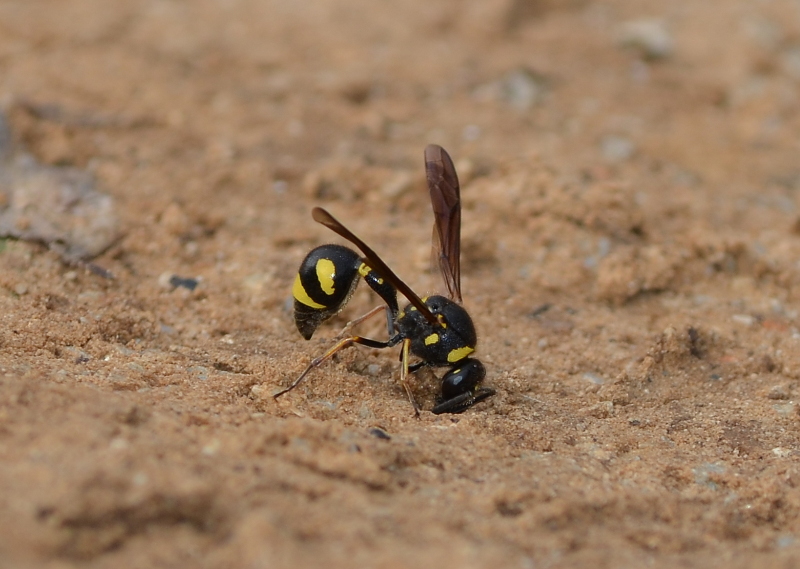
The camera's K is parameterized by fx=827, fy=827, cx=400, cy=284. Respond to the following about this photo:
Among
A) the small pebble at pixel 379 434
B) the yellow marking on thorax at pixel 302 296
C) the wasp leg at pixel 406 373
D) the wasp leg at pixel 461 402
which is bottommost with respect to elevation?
the wasp leg at pixel 461 402

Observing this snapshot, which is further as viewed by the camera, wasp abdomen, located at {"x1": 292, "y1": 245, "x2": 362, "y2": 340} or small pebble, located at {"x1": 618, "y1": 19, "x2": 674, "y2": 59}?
small pebble, located at {"x1": 618, "y1": 19, "x2": 674, "y2": 59}

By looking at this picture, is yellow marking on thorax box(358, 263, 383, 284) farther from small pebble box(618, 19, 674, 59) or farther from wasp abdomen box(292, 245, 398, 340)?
small pebble box(618, 19, 674, 59)

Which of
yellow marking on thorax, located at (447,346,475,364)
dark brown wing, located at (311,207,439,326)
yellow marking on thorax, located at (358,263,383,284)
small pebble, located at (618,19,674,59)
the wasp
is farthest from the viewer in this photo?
small pebble, located at (618,19,674,59)

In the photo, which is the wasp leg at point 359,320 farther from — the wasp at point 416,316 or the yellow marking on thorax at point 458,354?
the yellow marking on thorax at point 458,354

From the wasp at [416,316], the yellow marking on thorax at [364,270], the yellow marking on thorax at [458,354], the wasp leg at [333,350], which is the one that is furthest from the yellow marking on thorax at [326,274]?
the yellow marking on thorax at [458,354]

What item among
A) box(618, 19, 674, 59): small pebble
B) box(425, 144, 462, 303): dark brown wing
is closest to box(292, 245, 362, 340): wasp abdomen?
box(425, 144, 462, 303): dark brown wing

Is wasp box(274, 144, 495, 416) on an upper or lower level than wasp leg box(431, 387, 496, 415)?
upper

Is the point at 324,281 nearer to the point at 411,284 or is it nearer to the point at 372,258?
the point at 372,258
